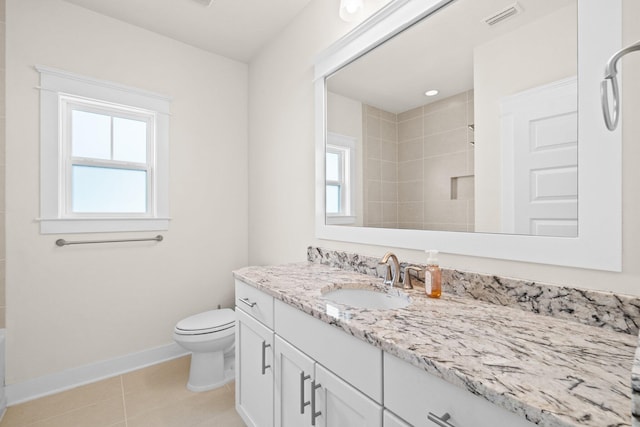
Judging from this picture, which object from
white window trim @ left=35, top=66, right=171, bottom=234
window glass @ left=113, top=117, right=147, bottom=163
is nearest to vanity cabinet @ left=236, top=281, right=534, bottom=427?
white window trim @ left=35, top=66, right=171, bottom=234

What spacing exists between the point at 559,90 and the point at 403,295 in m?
0.87

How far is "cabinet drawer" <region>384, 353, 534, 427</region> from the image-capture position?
21.7 inches

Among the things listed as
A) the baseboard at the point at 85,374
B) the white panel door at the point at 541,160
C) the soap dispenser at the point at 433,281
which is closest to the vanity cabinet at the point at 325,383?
the soap dispenser at the point at 433,281

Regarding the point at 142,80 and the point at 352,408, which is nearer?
the point at 352,408

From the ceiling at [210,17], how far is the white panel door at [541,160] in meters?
1.70

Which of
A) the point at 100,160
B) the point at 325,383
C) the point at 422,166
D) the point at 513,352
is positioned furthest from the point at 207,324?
the point at 513,352

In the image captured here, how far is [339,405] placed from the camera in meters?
0.92

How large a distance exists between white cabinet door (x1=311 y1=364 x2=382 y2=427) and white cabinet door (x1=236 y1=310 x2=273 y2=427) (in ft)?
1.18

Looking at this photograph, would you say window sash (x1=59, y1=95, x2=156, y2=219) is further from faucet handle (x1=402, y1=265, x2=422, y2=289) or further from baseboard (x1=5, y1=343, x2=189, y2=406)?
faucet handle (x1=402, y1=265, x2=422, y2=289)

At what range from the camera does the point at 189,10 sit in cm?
209

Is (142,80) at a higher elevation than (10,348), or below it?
higher

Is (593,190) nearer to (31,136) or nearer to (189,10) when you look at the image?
(189,10)

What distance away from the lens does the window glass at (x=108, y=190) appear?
2.11 meters

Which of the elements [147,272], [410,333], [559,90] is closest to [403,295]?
[410,333]
